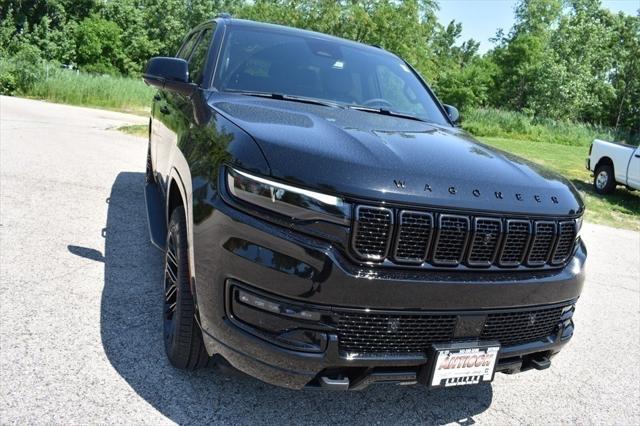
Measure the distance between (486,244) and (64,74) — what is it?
82.5 ft

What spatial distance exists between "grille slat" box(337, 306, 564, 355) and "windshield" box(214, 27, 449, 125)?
174 centimetres

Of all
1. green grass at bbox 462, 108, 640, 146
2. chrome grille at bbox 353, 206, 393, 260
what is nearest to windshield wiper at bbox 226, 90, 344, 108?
chrome grille at bbox 353, 206, 393, 260

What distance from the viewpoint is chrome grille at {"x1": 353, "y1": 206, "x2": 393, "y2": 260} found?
2175mm

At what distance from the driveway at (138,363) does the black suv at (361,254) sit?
12.1 inches

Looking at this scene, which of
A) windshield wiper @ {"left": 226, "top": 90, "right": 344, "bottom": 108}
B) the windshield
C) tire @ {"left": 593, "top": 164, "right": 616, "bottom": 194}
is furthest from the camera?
tire @ {"left": 593, "top": 164, "right": 616, "bottom": 194}

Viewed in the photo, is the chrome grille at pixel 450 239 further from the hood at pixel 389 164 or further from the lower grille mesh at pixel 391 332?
the lower grille mesh at pixel 391 332

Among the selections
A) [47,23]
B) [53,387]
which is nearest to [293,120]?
[53,387]

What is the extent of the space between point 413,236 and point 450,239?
178 mm

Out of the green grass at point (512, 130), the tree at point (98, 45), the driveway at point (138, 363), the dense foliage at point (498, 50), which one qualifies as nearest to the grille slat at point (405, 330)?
the driveway at point (138, 363)

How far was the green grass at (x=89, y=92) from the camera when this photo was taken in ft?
73.9

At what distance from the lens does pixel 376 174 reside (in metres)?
2.22

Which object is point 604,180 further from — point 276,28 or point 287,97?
→ point 287,97

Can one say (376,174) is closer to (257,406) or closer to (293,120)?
(293,120)

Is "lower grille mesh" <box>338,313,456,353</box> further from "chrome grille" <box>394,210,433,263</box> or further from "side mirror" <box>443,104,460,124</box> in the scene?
"side mirror" <box>443,104,460,124</box>
